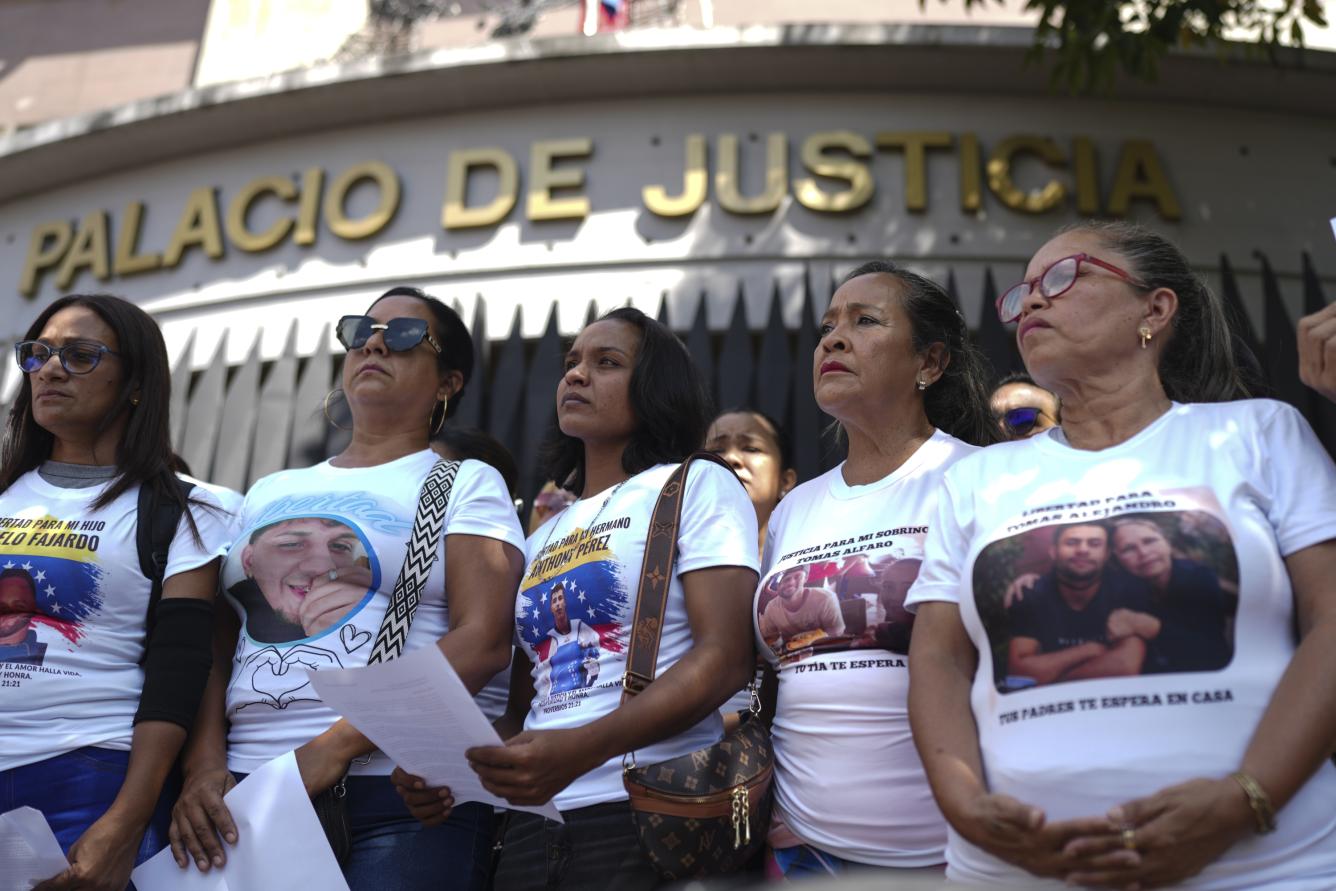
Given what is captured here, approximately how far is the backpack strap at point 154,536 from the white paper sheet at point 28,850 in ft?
1.62

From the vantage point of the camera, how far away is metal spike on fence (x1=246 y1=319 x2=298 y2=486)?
7.84 metres

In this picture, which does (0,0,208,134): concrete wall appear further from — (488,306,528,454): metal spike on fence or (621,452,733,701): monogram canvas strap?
(621,452,733,701): monogram canvas strap

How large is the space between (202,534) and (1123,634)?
200 centimetres

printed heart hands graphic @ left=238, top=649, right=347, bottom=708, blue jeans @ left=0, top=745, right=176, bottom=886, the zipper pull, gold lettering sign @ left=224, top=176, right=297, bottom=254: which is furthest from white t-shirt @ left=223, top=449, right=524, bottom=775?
gold lettering sign @ left=224, top=176, right=297, bottom=254

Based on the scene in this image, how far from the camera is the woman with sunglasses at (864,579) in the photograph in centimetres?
240

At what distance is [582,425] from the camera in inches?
123

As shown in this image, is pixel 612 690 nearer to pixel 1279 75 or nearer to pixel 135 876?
pixel 135 876

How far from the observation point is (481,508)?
2994 mm

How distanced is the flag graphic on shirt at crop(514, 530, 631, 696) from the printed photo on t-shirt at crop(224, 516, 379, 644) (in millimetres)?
367

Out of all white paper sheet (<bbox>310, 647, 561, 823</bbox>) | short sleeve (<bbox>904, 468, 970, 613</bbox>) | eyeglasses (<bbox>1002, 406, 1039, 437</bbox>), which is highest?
eyeglasses (<bbox>1002, 406, 1039, 437</bbox>)

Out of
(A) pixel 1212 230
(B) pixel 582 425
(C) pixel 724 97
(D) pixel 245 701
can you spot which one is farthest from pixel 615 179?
(D) pixel 245 701

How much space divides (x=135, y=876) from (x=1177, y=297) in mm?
2330

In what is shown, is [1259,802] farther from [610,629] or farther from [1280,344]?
[1280,344]

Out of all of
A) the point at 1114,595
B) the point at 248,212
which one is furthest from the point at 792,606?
the point at 248,212
